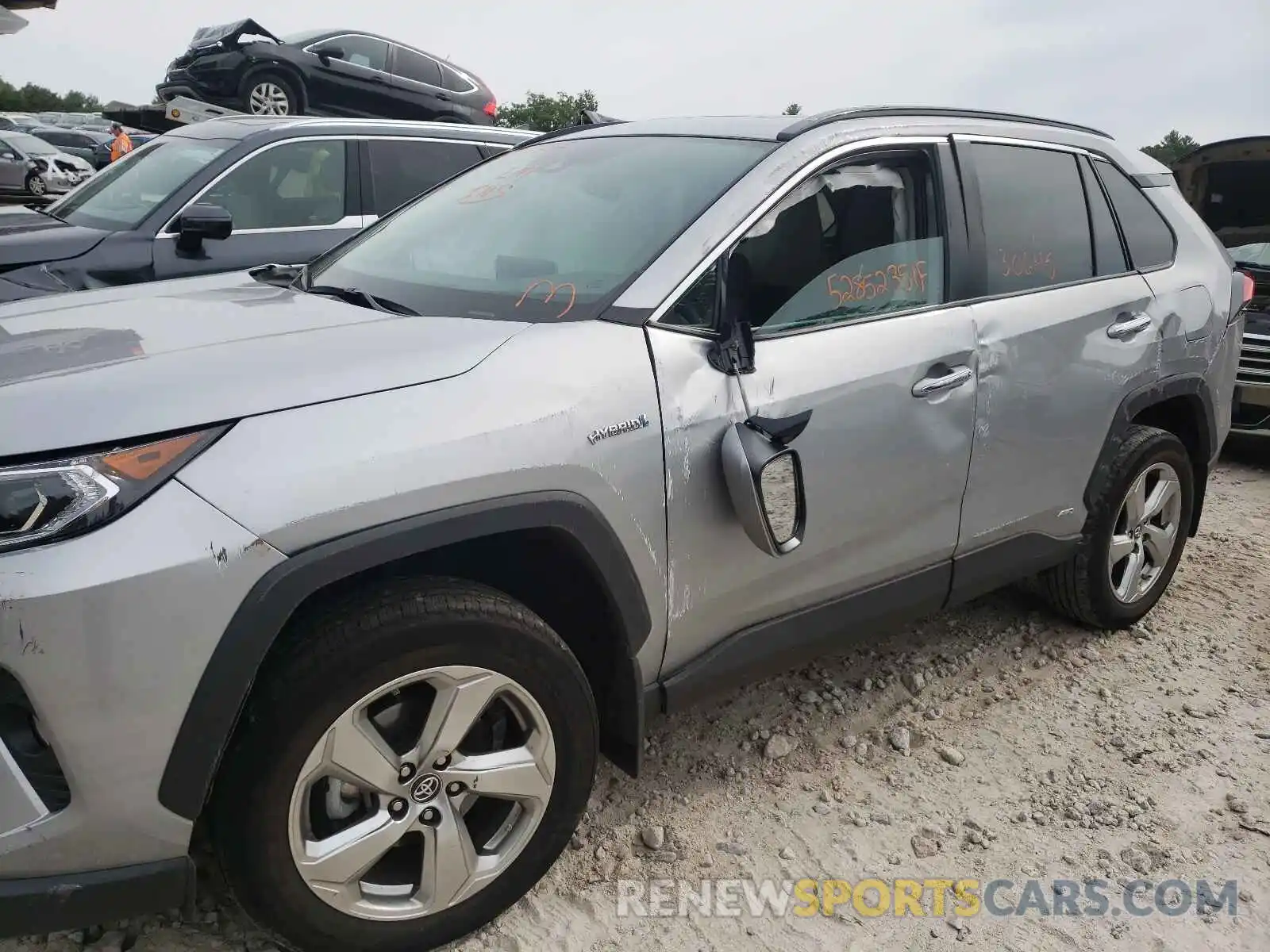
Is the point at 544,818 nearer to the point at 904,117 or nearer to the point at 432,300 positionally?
the point at 432,300

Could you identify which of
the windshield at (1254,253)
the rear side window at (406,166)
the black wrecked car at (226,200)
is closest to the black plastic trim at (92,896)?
the black wrecked car at (226,200)

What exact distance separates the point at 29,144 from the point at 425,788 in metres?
22.6

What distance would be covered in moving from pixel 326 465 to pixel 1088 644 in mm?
2979

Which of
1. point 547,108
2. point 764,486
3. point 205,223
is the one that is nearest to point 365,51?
point 205,223

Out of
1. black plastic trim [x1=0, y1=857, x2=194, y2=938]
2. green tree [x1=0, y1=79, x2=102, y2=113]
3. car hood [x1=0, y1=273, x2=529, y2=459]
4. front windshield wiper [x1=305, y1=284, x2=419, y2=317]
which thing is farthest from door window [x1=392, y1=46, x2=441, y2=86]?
green tree [x1=0, y1=79, x2=102, y2=113]

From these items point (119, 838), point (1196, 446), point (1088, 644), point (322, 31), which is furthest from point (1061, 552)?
point (322, 31)

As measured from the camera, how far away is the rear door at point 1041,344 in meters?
2.93

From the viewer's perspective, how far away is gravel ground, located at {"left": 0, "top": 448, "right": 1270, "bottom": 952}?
2.29 metres

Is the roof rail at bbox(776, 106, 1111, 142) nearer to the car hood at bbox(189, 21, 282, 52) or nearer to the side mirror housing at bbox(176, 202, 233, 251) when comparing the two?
the side mirror housing at bbox(176, 202, 233, 251)

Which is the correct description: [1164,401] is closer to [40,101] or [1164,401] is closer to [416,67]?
[416,67]

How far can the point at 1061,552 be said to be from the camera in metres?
3.34

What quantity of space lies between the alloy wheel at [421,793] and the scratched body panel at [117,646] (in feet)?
0.91

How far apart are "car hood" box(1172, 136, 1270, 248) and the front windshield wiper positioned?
5738 mm

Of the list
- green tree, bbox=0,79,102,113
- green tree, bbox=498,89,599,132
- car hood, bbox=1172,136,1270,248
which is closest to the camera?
car hood, bbox=1172,136,1270,248
